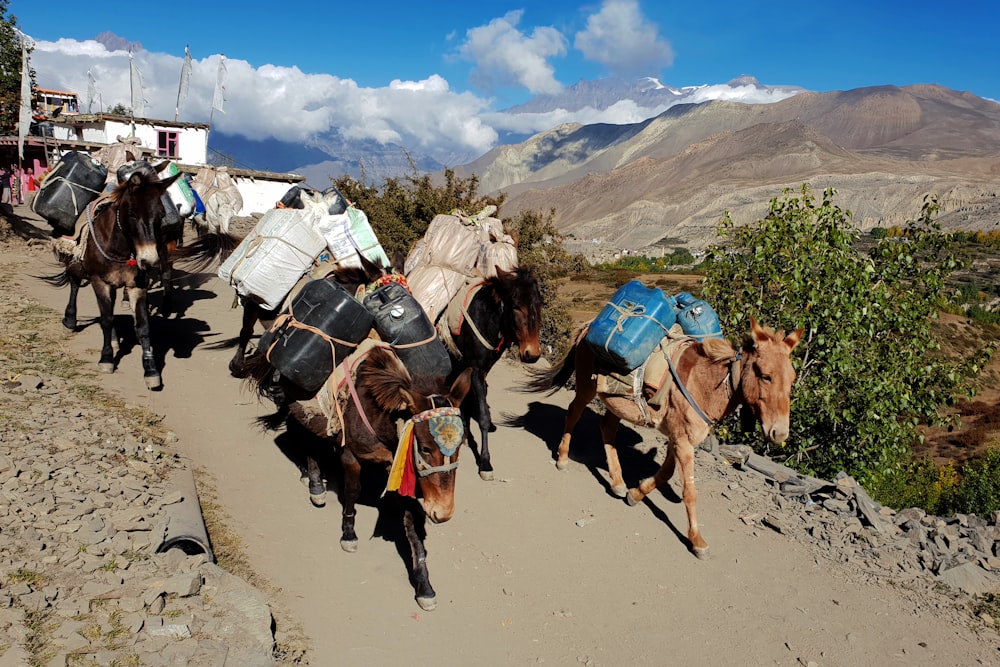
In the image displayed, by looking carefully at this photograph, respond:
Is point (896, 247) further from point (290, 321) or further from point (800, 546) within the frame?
point (290, 321)

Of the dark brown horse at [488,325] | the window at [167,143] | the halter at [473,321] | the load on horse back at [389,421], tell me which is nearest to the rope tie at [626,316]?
the dark brown horse at [488,325]

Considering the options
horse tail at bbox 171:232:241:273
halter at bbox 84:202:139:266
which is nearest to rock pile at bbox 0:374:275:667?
halter at bbox 84:202:139:266

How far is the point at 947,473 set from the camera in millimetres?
13648

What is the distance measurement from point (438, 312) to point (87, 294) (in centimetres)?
764

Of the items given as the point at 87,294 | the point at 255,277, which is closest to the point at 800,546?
the point at 255,277

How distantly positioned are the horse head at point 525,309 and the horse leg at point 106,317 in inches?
204

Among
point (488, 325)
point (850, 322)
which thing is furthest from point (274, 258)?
point (850, 322)

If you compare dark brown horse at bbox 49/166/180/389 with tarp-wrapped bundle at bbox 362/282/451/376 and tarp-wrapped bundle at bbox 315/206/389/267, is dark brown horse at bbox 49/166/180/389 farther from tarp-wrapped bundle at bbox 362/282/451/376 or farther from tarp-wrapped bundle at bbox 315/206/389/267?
tarp-wrapped bundle at bbox 362/282/451/376

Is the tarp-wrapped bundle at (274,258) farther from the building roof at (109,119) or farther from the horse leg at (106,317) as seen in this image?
the building roof at (109,119)

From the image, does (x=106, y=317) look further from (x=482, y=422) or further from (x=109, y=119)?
(x=109, y=119)

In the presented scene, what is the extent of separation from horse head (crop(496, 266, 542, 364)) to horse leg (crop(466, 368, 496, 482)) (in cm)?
90

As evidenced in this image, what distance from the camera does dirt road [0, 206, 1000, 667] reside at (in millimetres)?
4938

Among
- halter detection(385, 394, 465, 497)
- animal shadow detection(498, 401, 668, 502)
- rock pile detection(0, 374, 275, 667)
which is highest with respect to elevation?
halter detection(385, 394, 465, 497)

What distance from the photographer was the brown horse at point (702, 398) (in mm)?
5727
